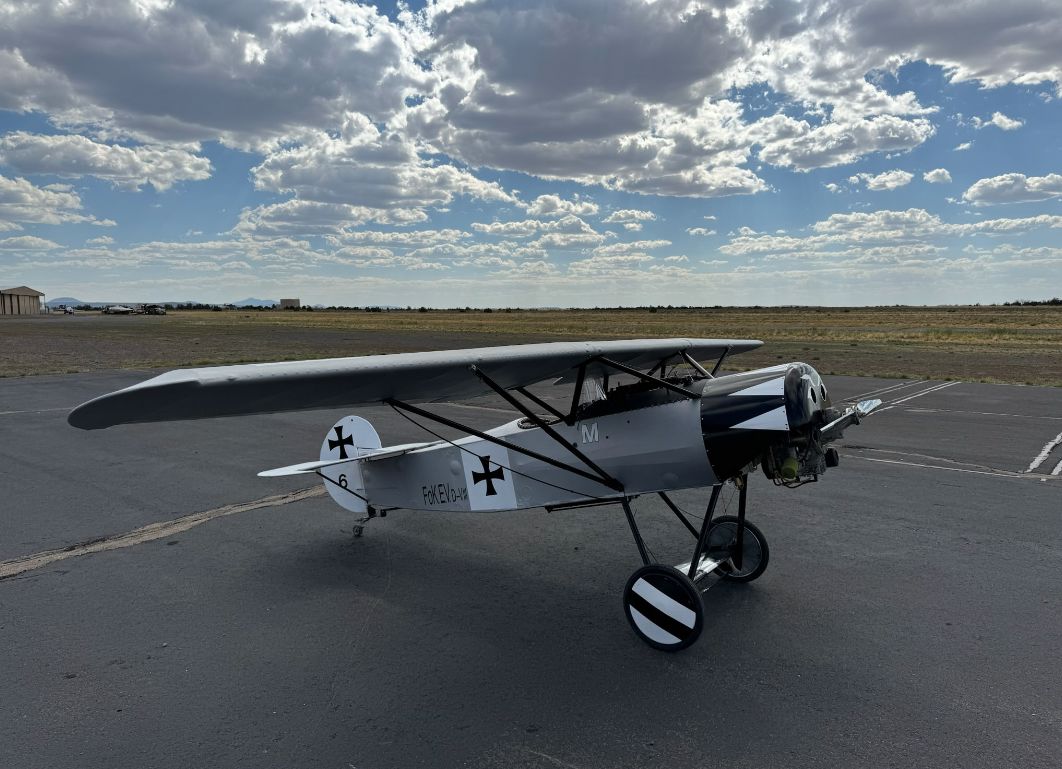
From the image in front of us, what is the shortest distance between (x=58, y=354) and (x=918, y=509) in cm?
3773

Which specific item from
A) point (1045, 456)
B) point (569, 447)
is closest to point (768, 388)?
point (569, 447)

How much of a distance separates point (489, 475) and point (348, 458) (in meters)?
1.80

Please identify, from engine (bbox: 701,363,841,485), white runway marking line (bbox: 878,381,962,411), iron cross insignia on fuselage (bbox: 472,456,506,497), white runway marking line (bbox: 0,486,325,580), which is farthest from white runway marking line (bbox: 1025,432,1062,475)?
white runway marking line (bbox: 0,486,325,580)

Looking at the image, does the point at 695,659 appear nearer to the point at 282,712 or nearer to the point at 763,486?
the point at 282,712

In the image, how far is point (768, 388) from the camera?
4.64 m

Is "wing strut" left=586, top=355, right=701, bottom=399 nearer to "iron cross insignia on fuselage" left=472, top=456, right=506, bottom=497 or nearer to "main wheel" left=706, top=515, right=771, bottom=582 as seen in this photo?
"iron cross insignia on fuselage" left=472, top=456, right=506, bottom=497

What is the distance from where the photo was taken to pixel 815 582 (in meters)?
5.77

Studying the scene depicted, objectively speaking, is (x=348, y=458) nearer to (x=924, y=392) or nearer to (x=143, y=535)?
(x=143, y=535)

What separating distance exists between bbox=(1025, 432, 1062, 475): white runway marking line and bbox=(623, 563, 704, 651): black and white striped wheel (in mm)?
8350

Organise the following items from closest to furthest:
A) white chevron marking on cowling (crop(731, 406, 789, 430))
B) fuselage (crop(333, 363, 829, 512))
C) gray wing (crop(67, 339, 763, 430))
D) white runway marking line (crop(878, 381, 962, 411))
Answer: gray wing (crop(67, 339, 763, 430)) < white chevron marking on cowling (crop(731, 406, 789, 430)) < fuselage (crop(333, 363, 829, 512)) < white runway marking line (crop(878, 381, 962, 411))

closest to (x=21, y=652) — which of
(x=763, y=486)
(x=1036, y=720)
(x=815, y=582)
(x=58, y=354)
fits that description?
(x=815, y=582)

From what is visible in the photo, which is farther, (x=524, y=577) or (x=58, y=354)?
(x=58, y=354)

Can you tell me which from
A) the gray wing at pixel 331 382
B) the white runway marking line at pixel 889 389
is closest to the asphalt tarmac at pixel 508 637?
the gray wing at pixel 331 382

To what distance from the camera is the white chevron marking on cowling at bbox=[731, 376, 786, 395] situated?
461cm
